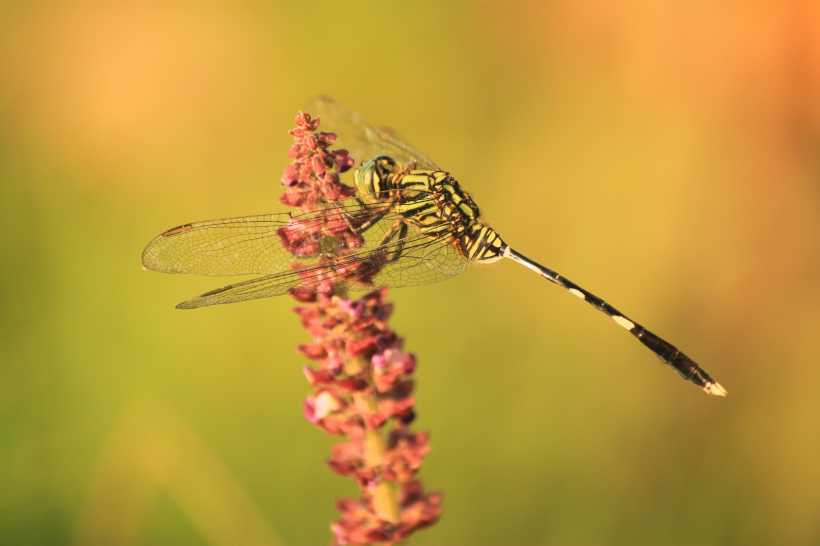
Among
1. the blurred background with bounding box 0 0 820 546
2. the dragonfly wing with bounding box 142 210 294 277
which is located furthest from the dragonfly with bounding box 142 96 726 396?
the blurred background with bounding box 0 0 820 546

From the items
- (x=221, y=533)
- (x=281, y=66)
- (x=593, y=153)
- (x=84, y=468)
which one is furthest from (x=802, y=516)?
(x=281, y=66)

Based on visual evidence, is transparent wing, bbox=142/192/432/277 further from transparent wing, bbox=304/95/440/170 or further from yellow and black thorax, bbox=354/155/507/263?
transparent wing, bbox=304/95/440/170

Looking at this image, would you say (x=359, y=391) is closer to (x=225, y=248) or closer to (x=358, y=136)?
(x=225, y=248)

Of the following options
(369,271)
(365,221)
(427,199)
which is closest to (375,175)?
(427,199)

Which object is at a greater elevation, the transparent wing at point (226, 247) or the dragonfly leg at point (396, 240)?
the dragonfly leg at point (396, 240)

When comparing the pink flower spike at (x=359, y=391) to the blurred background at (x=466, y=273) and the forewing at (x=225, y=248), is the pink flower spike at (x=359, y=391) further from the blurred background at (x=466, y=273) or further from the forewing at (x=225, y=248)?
the blurred background at (x=466, y=273)

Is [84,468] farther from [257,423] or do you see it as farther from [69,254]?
[69,254]

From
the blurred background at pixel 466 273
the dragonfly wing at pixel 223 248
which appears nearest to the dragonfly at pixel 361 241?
the dragonfly wing at pixel 223 248
